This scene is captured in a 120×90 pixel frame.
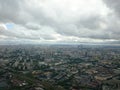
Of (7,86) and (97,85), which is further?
(97,85)

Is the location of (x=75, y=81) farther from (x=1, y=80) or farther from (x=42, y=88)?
(x=1, y=80)

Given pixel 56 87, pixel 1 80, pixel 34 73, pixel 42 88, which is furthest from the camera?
pixel 34 73

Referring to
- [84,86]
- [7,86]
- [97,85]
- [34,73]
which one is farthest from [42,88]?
[34,73]

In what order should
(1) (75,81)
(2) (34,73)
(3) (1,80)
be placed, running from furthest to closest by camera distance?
(2) (34,73) → (1) (75,81) → (3) (1,80)

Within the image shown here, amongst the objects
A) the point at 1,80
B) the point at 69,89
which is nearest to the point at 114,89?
the point at 69,89

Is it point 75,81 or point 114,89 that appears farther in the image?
point 75,81

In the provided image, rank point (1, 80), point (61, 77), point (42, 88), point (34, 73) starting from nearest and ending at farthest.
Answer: point (42, 88) < point (1, 80) < point (61, 77) < point (34, 73)

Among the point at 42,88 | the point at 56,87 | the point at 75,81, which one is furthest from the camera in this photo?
the point at 75,81

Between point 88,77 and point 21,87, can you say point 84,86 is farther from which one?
point 21,87

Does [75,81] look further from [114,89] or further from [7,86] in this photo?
[7,86]
